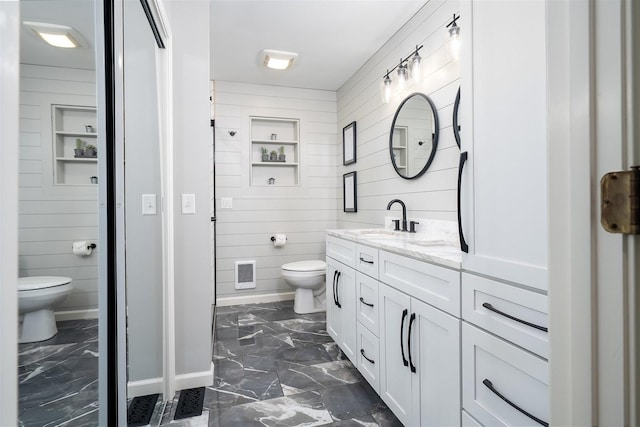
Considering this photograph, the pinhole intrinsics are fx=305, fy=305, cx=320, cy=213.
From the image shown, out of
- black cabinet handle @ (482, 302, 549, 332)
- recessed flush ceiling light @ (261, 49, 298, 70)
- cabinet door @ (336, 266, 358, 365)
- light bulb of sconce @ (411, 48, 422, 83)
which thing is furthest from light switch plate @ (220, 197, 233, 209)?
black cabinet handle @ (482, 302, 549, 332)

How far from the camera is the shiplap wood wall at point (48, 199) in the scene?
538 millimetres

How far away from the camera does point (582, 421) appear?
41cm

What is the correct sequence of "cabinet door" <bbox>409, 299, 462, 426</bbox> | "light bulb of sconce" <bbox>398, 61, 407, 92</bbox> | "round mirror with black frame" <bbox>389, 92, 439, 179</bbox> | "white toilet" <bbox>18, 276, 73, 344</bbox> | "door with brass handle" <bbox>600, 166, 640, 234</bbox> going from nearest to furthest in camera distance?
"door with brass handle" <bbox>600, 166, 640, 234</bbox> < "white toilet" <bbox>18, 276, 73, 344</bbox> < "cabinet door" <bbox>409, 299, 462, 426</bbox> < "round mirror with black frame" <bbox>389, 92, 439, 179</bbox> < "light bulb of sconce" <bbox>398, 61, 407, 92</bbox>

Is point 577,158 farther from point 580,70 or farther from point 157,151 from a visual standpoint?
point 157,151

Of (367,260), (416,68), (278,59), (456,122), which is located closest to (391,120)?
(416,68)

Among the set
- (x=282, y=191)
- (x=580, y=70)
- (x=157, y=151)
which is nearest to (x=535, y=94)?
(x=580, y=70)

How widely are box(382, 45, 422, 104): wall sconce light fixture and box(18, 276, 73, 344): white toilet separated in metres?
2.28

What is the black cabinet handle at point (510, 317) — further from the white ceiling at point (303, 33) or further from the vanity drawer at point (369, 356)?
the white ceiling at point (303, 33)

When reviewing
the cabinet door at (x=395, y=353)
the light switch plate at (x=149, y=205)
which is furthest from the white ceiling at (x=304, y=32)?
the cabinet door at (x=395, y=353)

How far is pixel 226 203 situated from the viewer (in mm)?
3428

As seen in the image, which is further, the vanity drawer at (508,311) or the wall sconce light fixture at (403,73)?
the wall sconce light fixture at (403,73)

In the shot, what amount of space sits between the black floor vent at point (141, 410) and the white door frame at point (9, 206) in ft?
3.28

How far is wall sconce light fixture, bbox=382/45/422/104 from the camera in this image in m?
2.17

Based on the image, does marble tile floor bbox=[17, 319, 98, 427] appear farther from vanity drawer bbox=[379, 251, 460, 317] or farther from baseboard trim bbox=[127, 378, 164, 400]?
vanity drawer bbox=[379, 251, 460, 317]
